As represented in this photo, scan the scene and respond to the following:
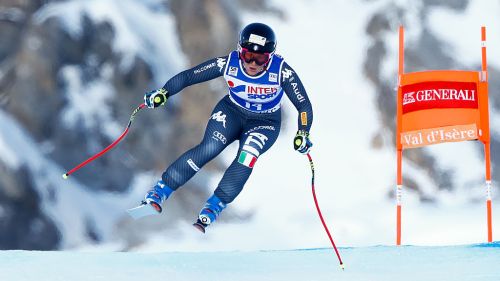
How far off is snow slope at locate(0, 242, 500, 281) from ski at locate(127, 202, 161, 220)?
0.46m

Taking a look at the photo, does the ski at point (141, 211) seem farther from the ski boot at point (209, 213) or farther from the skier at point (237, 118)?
the ski boot at point (209, 213)

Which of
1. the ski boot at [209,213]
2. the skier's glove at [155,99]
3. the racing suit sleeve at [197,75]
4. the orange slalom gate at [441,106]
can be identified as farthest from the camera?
the orange slalom gate at [441,106]

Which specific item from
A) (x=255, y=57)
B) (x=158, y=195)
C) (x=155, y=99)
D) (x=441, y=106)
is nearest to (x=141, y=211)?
(x=158, y=195)

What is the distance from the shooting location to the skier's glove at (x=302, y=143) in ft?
17.0

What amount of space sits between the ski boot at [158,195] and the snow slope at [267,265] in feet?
1.73

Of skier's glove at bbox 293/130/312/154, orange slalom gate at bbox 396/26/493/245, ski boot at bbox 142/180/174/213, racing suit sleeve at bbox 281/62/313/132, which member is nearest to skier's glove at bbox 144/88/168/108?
ski boot at bbox 142/180/174/213

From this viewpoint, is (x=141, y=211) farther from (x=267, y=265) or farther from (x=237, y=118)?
(x=267, y=265)

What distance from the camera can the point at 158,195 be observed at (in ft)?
17.2

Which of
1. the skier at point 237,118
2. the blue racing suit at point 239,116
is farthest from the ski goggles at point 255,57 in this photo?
the blue racing suit at point 239,116

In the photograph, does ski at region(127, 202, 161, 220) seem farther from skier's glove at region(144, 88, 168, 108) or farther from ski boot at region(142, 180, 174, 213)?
skier's glove at region(144, 88, 168, 108)

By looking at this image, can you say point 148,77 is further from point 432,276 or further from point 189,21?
point 432,276

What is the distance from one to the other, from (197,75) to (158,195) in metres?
0.89

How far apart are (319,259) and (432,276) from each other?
1093 mm

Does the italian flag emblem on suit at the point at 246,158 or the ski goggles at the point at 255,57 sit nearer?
the ski goggles at the point at 255,57
